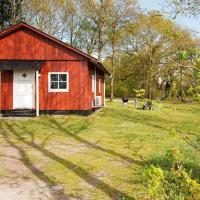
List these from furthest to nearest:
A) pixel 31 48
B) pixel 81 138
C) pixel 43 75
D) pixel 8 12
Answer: pixel 8 12 → pixel 43 75 → pixel 31 48 → pixel 81 138

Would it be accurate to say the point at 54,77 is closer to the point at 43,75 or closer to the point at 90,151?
the point at 43,75

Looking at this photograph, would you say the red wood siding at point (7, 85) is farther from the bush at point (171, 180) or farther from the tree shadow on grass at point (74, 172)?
the bush at point (171, 180)

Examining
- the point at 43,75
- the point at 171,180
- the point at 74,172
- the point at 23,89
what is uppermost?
the point at 43,75

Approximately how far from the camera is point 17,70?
2303 centimetres

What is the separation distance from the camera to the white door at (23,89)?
23.1 metres

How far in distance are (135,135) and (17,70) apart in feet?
32.9

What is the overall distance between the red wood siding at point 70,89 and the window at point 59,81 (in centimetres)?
17

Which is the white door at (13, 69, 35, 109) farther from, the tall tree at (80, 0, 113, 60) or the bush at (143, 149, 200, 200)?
the tall tree at (80, 0, 113, 60)

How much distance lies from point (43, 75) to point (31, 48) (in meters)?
1.68

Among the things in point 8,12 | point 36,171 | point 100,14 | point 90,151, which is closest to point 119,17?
point 100,14

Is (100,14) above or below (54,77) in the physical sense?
above

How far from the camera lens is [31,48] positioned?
22.9 meters

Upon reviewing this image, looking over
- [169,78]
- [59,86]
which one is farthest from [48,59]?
[169,78]

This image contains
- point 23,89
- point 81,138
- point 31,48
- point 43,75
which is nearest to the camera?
point 81,138
